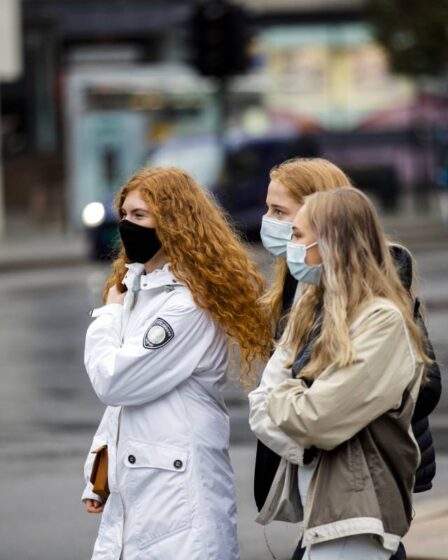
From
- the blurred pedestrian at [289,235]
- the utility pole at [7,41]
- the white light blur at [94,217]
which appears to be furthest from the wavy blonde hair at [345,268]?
the utility pole at [7,41]

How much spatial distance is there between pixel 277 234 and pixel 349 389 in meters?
0.88

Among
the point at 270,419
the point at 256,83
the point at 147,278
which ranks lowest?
the point at 256,83

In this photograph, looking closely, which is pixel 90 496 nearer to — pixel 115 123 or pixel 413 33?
pixel 115 123

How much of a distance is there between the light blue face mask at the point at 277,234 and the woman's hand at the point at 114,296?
0.44 meters

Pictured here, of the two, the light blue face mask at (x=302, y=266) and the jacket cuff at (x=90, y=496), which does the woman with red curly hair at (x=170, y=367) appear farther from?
the light blue face mask at (x=302, y=266)

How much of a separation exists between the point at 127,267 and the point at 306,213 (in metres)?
0.78

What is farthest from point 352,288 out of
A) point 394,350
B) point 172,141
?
point 172,141

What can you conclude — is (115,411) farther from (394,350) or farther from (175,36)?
(175,36)

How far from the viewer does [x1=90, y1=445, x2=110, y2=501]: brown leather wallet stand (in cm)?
446

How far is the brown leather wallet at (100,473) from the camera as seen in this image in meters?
4.46

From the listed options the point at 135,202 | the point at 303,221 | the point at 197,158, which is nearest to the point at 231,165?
the point at 197,158

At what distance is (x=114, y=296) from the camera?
4590 mm

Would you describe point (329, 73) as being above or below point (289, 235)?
below

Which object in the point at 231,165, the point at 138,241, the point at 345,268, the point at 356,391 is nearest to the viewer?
the point at 356,391
